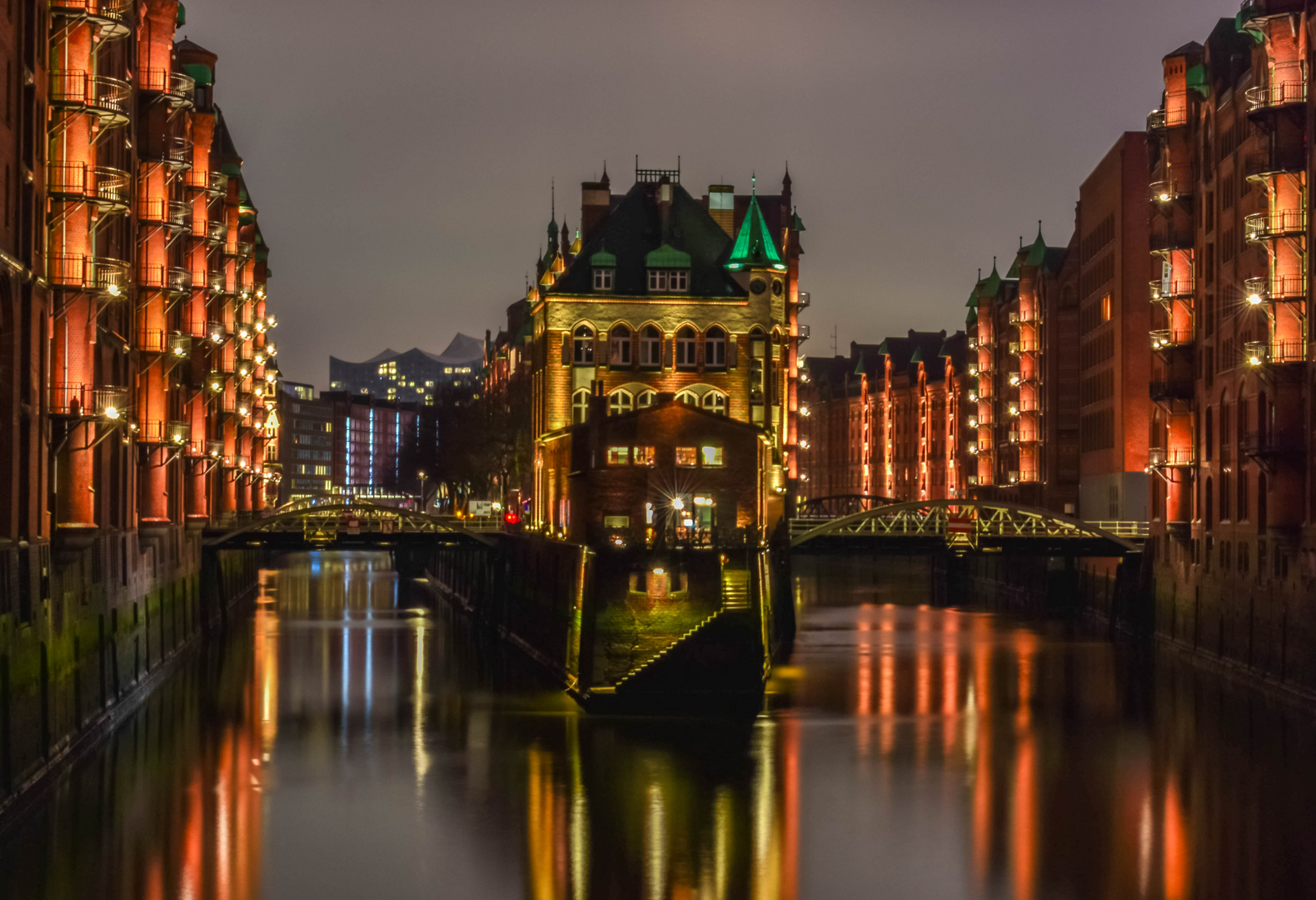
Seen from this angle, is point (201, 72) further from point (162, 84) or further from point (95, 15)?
point (95, 15)

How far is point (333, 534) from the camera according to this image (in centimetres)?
7525

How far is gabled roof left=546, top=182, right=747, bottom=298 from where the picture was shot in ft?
249

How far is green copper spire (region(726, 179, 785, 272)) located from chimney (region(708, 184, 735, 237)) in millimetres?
5390

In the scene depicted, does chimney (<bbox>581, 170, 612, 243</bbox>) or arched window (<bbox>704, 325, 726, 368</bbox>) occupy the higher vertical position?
chimney (<bbox>581, 170, 612, 243</bbox>)

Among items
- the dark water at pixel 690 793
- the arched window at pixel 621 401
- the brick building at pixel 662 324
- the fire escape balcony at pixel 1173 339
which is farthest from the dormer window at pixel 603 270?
the fire escape balcony at pixel 1173 339

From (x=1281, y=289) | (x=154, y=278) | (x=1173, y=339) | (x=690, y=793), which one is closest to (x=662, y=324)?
(x=1173, y=339)

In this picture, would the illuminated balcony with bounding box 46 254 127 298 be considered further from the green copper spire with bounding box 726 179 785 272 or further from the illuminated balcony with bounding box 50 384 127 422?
the green copper spire with bounding box 726 179 785 272

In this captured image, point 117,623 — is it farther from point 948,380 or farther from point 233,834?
point 948,380

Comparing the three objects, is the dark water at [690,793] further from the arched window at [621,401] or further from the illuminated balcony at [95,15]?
the illuminated balcony at [95,15]

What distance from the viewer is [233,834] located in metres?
36.2

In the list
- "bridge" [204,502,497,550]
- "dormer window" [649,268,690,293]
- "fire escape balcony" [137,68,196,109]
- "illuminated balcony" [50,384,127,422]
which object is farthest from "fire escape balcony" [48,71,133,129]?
"dormer window" [649,268,690,293]

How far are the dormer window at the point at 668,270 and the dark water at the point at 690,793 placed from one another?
1920 cm

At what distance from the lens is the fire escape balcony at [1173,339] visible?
2616 inches

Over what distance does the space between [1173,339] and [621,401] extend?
73.5ft
